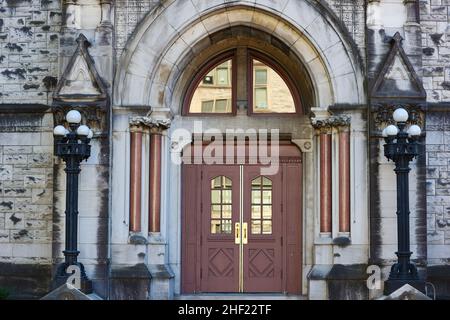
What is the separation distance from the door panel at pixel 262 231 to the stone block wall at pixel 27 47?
443cm

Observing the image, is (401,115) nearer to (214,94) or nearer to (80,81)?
(214,94)

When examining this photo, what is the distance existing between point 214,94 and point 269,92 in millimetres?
1090

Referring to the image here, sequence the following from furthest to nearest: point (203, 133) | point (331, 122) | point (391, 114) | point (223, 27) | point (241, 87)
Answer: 1. point (241, 87)
2. point (203, 133)
3. point (223, 27)
4. point (331, 122)
5. point (391, 114)

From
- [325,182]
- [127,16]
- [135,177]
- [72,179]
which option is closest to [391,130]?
[325,182]

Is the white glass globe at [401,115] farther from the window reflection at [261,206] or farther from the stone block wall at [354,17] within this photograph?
the window reflection at [261,206]

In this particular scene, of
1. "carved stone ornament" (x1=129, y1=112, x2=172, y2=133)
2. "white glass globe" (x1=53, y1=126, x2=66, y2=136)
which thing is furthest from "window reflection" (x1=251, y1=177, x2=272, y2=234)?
"white glass globe" (x1=53, y1=126, x2=66, y2=136)

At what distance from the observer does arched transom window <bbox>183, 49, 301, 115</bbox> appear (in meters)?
16.7

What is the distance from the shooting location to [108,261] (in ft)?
49.0

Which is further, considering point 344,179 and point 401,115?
point 344,179

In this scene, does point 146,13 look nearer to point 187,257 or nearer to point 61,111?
point 61,111

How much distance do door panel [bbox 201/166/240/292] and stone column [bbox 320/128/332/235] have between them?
6.11 feet

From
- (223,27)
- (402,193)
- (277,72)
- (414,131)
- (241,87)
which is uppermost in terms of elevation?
(223,27)

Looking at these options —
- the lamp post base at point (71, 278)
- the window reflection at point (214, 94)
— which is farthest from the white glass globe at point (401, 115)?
Answer: the lamp post base at point (71, 278)

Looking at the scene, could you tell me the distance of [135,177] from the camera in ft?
50.0
